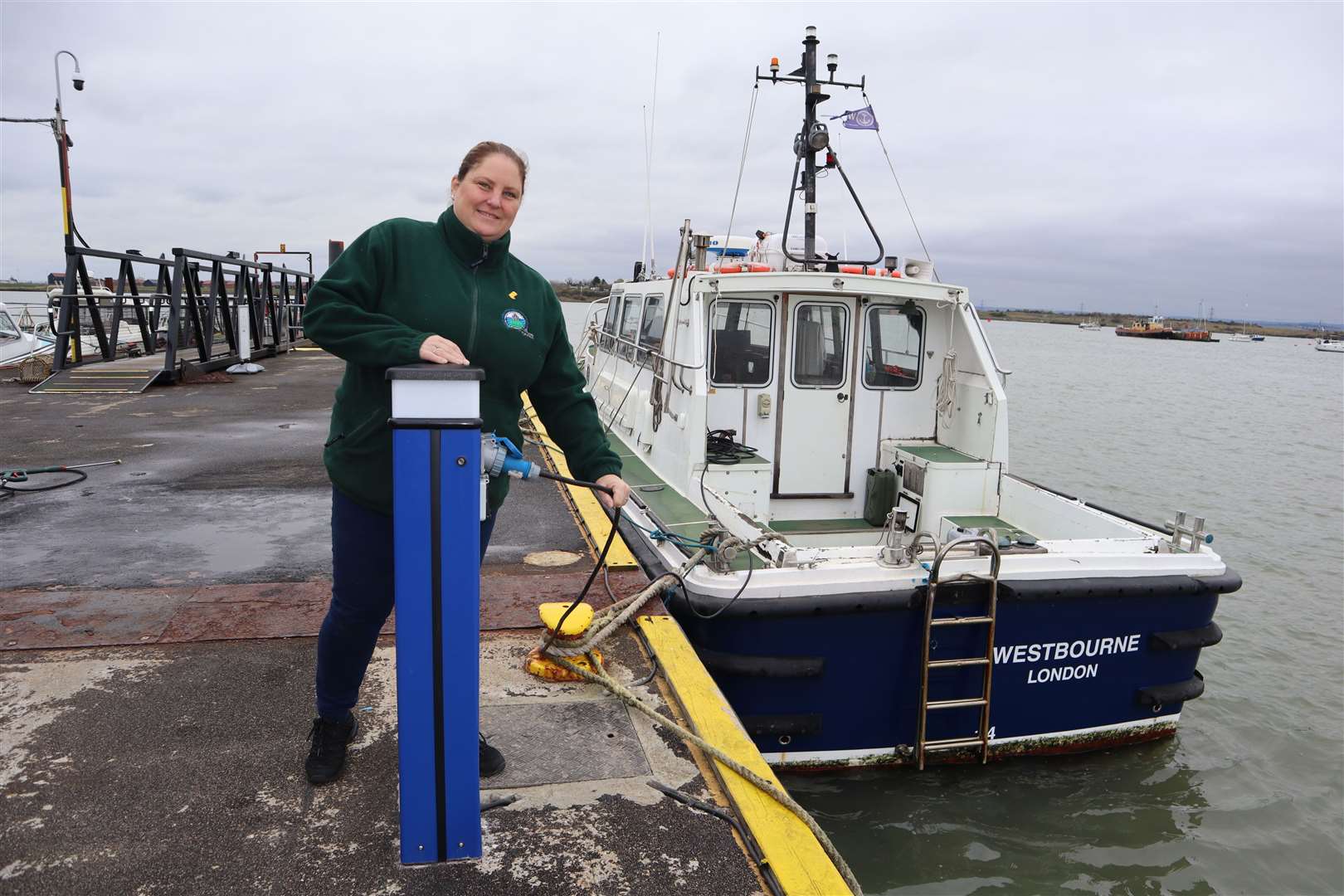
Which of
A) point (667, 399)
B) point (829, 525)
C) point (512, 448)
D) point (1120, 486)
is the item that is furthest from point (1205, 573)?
point (1120, 486)

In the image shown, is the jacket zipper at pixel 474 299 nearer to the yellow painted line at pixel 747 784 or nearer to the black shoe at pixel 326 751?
the black shoe at pixel 326 751

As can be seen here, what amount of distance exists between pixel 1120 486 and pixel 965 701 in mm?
11477

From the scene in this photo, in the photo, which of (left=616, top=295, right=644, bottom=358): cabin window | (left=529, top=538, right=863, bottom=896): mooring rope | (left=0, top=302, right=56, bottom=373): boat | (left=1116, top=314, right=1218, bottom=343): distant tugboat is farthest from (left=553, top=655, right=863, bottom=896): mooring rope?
(left=1116, top=314, right=1218, bottom=343): distant tugboat

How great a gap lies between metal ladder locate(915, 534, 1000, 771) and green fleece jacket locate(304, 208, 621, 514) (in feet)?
7.94

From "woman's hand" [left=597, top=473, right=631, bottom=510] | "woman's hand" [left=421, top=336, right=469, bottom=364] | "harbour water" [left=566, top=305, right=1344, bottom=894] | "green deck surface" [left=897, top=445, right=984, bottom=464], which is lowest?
"harbour water" [left=566, top=305, right=1344, bottom=894]

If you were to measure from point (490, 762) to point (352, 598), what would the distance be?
0.69 meters

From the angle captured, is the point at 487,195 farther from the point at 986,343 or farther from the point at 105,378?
the point at 105,378

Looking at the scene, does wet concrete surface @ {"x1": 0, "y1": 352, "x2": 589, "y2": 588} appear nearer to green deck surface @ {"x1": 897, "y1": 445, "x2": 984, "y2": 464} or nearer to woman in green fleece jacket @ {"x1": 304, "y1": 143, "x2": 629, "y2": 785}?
woman in green fleece jacket @ {"x1": 304, "y1": 143, "x2": 629, "y2": 785}

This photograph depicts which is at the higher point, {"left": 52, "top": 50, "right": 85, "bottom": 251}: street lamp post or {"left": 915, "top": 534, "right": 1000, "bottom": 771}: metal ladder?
{"left": 52, "top": 50, "right": 85, "bottom": 251}: street lamp post

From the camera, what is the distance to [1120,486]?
566 inches

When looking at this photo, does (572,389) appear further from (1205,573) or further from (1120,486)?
(1120,486)

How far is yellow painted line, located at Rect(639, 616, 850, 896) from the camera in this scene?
94.7 inches

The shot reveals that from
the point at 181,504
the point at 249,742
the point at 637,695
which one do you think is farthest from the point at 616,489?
the point at 181,504

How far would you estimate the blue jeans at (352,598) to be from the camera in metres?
2.44
